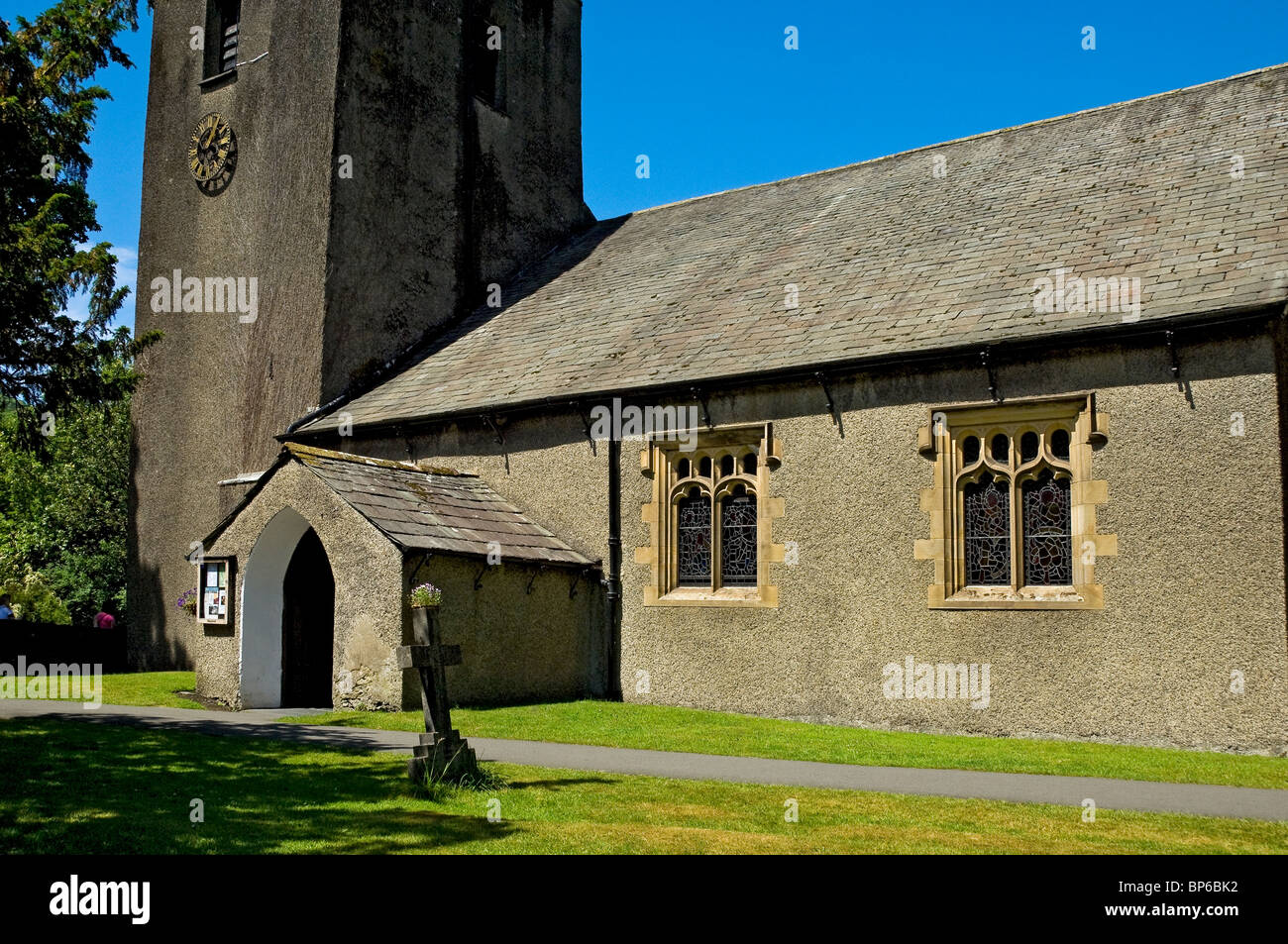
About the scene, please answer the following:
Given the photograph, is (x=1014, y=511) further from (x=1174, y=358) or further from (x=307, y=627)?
(x=307, y=627)

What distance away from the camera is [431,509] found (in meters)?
16.1

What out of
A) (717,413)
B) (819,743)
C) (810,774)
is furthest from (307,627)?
(810,774)

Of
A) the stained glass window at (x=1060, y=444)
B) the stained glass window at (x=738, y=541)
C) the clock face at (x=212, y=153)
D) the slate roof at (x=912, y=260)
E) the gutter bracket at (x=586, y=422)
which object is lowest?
the stained glass window at (x=738, y=541)

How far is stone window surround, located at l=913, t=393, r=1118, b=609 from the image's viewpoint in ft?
42.9

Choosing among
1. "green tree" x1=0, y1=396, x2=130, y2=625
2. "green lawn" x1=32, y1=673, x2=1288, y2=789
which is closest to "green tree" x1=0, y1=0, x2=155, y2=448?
"green lawn" x1=32, y1=673, x2=1288, y2=789

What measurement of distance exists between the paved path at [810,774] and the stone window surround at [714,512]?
4380mm

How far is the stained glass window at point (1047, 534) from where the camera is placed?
13461 millimetres

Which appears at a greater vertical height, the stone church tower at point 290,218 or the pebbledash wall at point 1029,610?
the stone church tower at point 290,218

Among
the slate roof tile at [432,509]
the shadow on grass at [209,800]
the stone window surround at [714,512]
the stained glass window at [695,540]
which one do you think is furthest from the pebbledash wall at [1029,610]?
the shadow on grass at [209,800]

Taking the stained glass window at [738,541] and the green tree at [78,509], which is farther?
the green tree at [78,509]

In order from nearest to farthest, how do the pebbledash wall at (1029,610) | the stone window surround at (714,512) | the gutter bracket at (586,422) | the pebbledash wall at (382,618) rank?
the pebbledash wall at (1029,610) → the pebbledash wall at (382,618) → the stone window surround at (714,512) → the gutter bracket at (586,422)

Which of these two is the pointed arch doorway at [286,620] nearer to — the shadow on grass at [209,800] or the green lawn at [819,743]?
the green lawn at [819,743]

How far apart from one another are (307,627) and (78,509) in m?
26.9

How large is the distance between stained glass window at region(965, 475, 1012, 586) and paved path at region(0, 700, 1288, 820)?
12.9 feet
